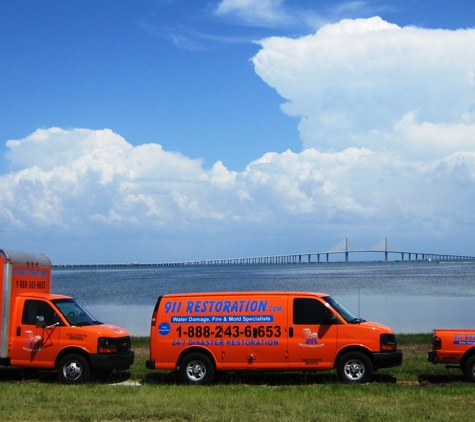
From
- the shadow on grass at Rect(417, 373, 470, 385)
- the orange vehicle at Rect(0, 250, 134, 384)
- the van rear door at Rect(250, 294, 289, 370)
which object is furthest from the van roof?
the shadow on grass at Rect(417, 373, 470, 385)

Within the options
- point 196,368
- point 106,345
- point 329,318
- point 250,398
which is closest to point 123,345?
point 106,345

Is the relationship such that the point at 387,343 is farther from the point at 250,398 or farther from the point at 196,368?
the point at 196,368

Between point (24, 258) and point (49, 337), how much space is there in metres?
2.15

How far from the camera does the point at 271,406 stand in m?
11.9

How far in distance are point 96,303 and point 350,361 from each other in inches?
1633

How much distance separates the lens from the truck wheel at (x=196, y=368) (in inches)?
598

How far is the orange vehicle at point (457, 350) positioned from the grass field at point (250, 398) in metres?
0.42

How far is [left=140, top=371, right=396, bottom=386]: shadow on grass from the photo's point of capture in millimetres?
15438

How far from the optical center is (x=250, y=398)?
12.8 meters

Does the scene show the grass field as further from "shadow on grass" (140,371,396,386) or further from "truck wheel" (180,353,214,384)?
"truck wheel" (180,353,214,384)

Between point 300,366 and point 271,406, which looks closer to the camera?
point 271,406

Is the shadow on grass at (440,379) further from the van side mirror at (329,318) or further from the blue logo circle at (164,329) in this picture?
the blue logo circle at (164,329)

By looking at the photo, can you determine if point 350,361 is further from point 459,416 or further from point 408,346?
point 408,346

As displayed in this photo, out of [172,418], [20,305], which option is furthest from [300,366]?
[20,305]
